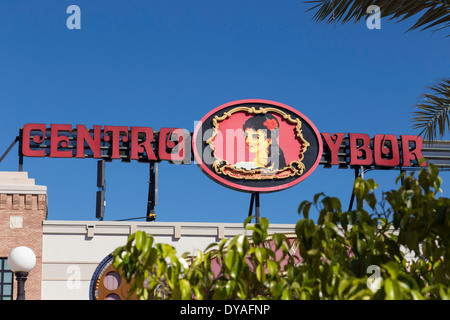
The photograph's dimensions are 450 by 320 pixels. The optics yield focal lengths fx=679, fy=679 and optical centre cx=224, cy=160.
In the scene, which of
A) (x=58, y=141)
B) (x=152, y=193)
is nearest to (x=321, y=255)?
(x=152, y=193)

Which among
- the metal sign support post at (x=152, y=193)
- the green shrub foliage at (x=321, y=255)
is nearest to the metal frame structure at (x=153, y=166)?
the metal sign support post at (x=152, y=193)

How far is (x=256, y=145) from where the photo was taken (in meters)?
31.2

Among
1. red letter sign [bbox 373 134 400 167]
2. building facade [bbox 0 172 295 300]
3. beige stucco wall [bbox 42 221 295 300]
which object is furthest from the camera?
red letter sign [bbox 373 134 400 167]

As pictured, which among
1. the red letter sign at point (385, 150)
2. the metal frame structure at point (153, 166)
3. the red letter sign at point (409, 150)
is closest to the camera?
the metal frame structure at point (153, 166)

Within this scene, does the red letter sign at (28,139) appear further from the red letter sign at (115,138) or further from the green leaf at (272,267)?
the green leaf at (272,267)

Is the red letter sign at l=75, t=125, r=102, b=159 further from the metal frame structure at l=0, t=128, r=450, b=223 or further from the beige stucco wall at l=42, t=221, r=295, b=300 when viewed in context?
the beige stucco wall at l=42, t=221, r=295, b=300

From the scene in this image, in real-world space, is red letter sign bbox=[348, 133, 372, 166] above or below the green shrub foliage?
above

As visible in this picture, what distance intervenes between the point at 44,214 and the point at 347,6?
17262 millimetres

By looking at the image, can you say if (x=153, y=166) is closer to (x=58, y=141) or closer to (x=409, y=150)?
(x=58, y=141)

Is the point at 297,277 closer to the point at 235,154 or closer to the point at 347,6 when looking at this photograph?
the point at 347,6

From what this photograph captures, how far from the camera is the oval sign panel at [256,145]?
30250mm

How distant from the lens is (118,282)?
87.2 feet

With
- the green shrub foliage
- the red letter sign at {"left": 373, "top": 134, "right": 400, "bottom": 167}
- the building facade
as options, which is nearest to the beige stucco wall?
the building facade

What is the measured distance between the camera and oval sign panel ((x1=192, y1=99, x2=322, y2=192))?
99.2ft
